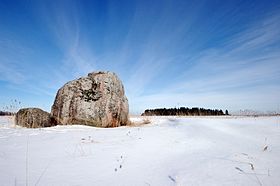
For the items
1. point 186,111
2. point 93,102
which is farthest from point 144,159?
point 186,111

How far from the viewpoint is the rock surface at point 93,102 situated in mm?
7352

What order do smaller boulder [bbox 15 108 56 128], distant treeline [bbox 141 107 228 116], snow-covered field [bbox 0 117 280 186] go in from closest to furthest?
1. snow-covered field [bbox 0 117 280 186]
2. smaller boulder [bbox 15 108 56 128]
3. distant treeline [bbox 141 107 228 116]

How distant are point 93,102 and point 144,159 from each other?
15.6 feet

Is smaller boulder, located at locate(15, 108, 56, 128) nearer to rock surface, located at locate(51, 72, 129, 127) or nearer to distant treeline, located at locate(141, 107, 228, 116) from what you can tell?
rock surface, located at locate(51, 72, 129, 127)

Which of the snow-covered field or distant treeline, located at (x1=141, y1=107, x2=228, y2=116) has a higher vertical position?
distant treeline, located at (x1=141, y1=107, x2=228, y2=116)

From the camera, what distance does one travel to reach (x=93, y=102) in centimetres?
759

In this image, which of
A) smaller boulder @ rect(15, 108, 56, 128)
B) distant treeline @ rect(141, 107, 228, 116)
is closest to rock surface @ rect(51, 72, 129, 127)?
smaller boulder @ rect(15, 108, 56, 128)

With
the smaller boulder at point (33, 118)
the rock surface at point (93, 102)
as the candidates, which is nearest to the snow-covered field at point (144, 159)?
the rock surface at point (93, 102)

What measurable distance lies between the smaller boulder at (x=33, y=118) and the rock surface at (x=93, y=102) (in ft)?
0.90

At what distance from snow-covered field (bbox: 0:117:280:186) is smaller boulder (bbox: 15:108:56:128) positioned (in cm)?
326

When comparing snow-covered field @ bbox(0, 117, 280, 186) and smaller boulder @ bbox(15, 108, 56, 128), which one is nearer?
snow-covered field @ bbox(0, 117, 280, 186)

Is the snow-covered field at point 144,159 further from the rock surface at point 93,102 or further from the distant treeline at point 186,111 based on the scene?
the distant treeline at point 186,111

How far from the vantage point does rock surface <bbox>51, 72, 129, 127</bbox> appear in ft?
24.1

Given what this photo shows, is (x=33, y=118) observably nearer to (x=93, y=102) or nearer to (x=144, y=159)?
(x=93, y=102)
